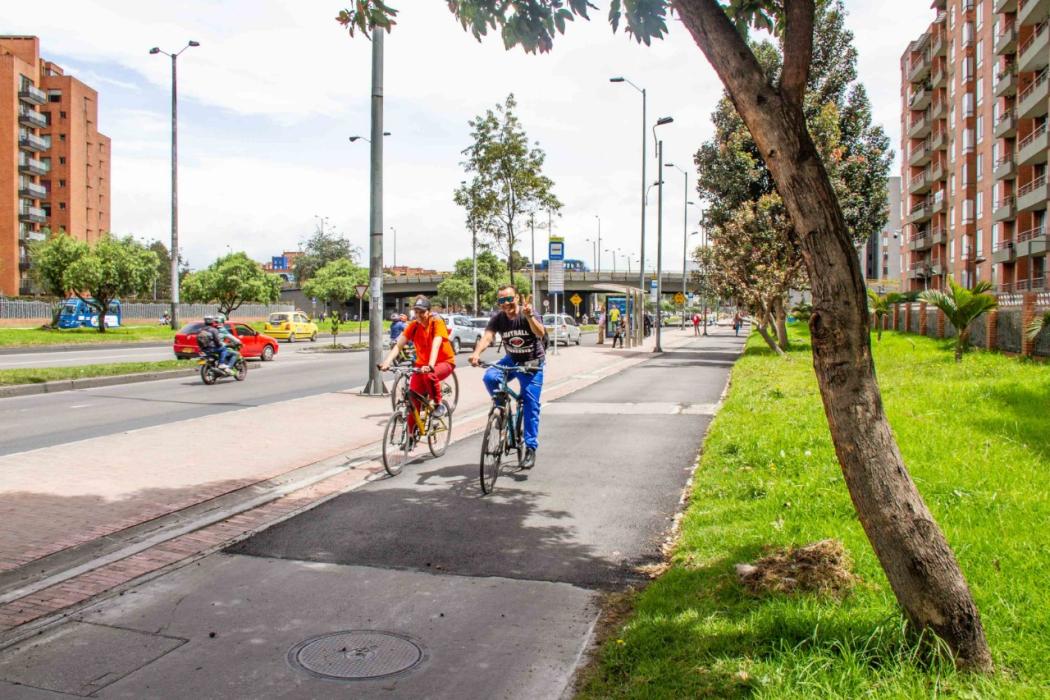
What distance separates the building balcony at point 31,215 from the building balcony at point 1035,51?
71.0 metres

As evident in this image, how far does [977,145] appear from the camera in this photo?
52.0 m

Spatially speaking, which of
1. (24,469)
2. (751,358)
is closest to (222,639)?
(24,469)

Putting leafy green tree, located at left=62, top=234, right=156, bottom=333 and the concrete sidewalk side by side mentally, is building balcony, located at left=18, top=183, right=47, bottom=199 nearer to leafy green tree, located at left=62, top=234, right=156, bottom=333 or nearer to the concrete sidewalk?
leafy green tree, located at left=62, top=234, right=156, bottom=333

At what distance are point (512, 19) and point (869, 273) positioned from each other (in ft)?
432

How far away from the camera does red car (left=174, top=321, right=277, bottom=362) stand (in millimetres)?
24547

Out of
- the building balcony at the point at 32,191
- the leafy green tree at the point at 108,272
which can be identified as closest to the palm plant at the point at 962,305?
the leafy green tree at the point at 108,272

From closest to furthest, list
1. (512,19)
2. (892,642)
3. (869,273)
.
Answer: (892,642) → (512,19) → (869,273)

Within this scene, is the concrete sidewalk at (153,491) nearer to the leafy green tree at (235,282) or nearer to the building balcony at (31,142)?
the leafy green tree at (235,282)

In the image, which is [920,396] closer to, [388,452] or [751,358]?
[388,452]

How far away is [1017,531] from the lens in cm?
505

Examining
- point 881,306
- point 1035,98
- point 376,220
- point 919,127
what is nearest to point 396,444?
point 376,220

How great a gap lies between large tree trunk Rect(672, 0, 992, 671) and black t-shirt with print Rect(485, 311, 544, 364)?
4.47 m

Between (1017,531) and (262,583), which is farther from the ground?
(1017,531)

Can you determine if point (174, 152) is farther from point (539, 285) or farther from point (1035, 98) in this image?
point (539, 285)
